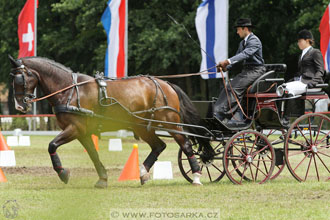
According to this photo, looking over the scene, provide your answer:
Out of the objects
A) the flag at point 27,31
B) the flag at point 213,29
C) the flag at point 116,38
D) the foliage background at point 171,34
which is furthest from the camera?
the foliage background at point 171,34

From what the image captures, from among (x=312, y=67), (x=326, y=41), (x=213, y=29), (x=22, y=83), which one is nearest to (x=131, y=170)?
(x=22, y=83)

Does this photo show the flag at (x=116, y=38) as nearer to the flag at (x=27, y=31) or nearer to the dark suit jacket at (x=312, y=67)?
the flag at (x=27, y=31)

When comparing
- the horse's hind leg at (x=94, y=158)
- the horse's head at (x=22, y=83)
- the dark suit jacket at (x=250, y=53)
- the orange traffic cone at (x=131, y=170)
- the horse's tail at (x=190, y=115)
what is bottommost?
the orange traffic cone at (x=131, y=170)

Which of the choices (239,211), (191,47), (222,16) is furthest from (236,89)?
(191,47)

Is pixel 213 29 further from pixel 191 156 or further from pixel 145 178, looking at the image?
pixel 145 178

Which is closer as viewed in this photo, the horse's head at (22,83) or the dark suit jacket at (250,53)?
the horse's head at (22,83)

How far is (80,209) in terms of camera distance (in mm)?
2756

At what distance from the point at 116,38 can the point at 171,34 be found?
27.2 ft

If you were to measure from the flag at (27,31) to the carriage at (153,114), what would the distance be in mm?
16121

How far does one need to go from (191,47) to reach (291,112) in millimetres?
18944

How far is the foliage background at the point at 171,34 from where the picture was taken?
91.6ft

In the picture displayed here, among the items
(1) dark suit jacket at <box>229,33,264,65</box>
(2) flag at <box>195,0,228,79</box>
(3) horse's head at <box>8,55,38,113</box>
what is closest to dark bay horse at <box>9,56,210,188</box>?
(3) horse's head at <box>8,55,38,113</box>

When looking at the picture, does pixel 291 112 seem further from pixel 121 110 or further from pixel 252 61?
pixel 121 110

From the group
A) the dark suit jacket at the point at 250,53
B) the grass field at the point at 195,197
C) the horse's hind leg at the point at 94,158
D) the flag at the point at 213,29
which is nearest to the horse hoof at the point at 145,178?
the grass field at the point at 195,197
